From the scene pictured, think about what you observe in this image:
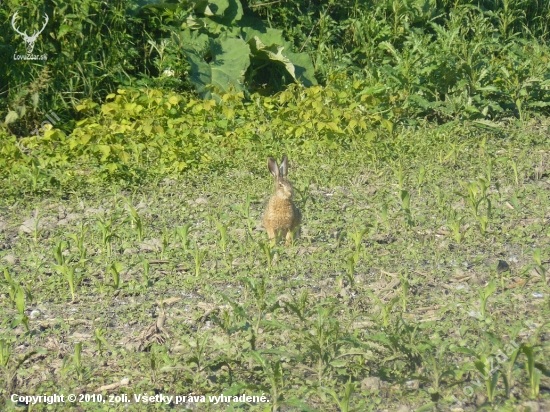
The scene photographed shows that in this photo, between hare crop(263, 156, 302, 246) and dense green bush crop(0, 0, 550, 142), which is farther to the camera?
dense green bush crop(0, 0, 550, 142)

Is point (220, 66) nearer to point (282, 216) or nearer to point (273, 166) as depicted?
point (273, 166)

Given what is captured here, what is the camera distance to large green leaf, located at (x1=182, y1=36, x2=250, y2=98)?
8.72m

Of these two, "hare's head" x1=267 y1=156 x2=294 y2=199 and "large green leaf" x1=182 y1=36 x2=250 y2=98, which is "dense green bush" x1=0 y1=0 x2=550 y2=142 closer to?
"large green leaf" x1=182 y1=36 x2=250 y2=98

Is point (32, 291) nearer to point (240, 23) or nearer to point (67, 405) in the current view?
point (67, 405)

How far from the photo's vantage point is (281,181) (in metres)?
5.98

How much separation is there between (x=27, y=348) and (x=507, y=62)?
6.01m

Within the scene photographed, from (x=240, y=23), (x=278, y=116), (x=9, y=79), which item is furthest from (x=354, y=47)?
(x=9, y=79)

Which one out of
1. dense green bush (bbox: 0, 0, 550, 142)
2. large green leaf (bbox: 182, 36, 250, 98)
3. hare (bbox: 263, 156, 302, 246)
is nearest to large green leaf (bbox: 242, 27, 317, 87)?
dense green bush (bbox: 0, 0, 550, 142)

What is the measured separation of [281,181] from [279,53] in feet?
10.5

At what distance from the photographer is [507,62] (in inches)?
355

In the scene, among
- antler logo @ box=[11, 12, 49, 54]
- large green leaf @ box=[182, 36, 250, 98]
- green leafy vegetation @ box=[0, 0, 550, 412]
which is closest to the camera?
green leafy vegetation @ box=[0, 0, 550, 412]

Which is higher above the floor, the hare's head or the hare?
the hare's head

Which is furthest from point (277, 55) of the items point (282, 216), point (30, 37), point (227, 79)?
point (282, 216)

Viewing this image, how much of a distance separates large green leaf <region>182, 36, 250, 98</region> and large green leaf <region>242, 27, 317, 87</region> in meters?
→ 0.20
